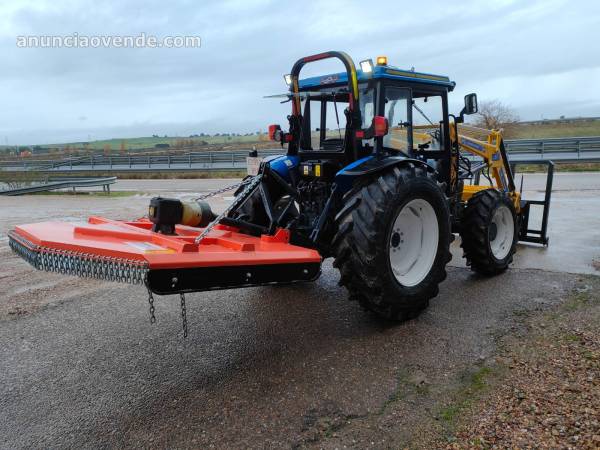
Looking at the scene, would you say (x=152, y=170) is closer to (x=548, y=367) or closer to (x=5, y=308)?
(x=5, y=308)

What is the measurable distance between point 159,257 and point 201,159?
23.9 metres

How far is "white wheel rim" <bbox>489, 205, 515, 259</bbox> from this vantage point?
593 cm

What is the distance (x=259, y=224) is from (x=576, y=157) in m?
19.0

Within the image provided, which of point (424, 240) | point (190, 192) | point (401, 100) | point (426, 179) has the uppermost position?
point (401, 100)

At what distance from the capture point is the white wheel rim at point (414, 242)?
4422mm

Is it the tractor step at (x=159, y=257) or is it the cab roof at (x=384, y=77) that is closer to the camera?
the tractor step at (x=159, y=257)

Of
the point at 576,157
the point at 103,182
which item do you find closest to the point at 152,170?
the point at 103,182

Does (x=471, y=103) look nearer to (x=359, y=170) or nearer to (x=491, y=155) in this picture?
(x=491, y=155)

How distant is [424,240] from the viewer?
4.56 metres

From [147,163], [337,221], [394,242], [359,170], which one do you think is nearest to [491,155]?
[394,242]

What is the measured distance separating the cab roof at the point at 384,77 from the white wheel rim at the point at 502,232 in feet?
5.49

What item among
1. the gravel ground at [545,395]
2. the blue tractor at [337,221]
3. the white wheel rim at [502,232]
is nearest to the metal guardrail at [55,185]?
the blue tractor at [337,221]

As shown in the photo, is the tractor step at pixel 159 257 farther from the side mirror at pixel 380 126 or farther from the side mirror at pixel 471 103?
the side mirror at pixel 471 103

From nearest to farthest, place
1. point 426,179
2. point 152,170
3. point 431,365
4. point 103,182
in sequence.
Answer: point 431,365, point 426,179, point 103,182, point 152,170
